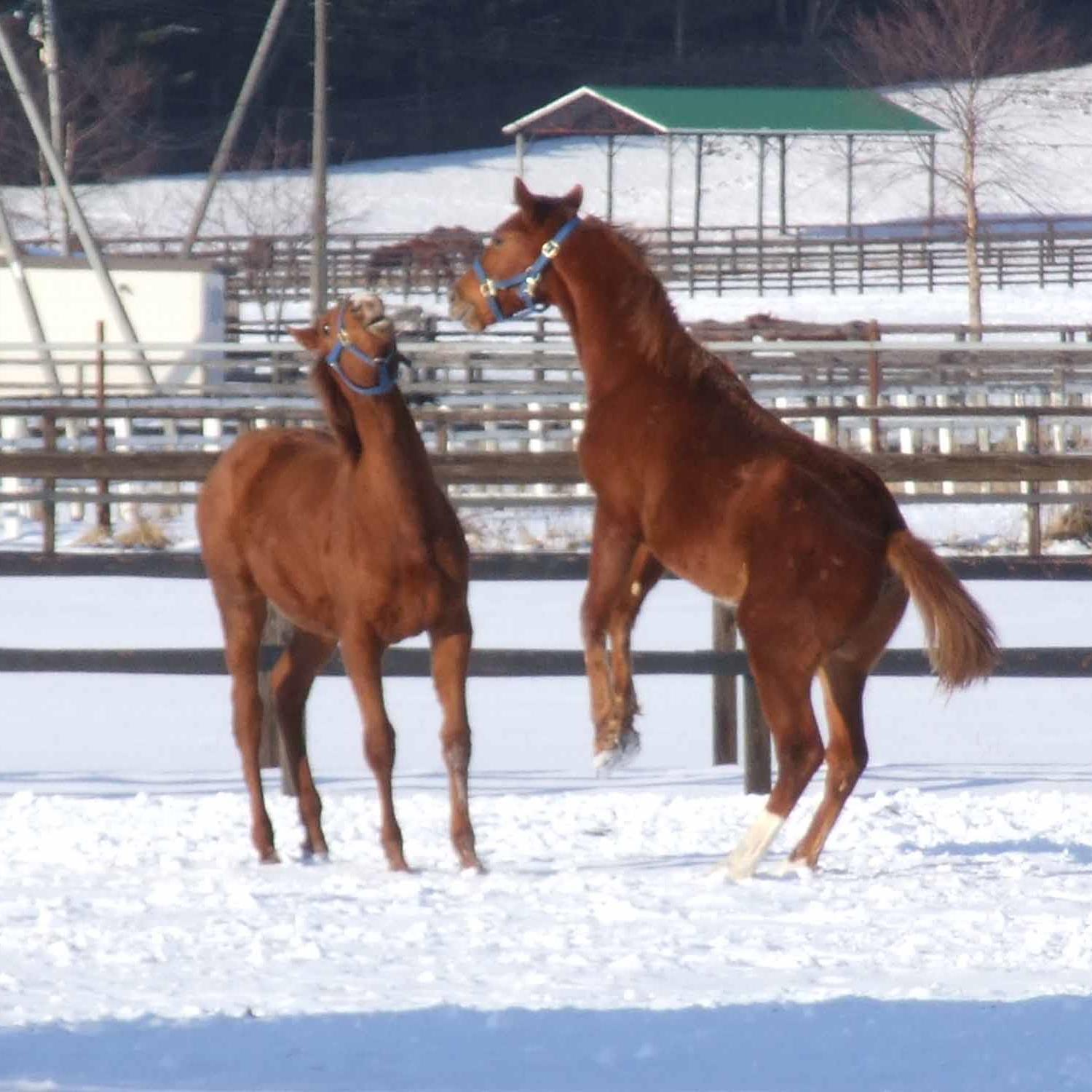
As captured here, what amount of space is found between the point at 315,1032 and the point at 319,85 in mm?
21722

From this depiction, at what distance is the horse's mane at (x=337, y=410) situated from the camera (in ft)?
19.8

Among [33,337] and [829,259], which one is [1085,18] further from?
[33,337]

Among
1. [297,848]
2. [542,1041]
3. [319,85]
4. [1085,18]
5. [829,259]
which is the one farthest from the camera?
[1085,18]

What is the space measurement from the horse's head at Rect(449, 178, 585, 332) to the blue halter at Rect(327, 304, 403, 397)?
0.25 meters

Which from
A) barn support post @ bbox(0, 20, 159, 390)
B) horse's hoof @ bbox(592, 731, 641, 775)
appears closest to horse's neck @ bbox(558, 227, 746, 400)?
horse's hoof @ bbox(592, 731, 641, 775)

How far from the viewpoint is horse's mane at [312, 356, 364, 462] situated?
602 centimetres

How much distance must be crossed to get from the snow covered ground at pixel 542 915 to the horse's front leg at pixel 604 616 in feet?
1.46

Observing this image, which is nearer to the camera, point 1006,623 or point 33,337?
point 1006,623

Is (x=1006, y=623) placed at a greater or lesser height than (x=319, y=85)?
lesser

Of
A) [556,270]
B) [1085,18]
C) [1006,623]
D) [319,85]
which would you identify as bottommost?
[1006,623]

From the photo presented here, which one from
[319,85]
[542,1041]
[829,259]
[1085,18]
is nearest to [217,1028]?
[542,1041]

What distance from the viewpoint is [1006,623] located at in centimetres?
1309

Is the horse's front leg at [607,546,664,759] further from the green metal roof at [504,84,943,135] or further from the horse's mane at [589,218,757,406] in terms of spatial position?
the green metal roof at [504,84,943,135]

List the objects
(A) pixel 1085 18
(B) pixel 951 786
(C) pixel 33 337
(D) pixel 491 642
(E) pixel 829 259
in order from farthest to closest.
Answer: (A) pixel 1085 18 → (E) pixel 829 259 → (C) pixel 33 337 → (D) pixel 491 642 → (B) pixel 951 786
